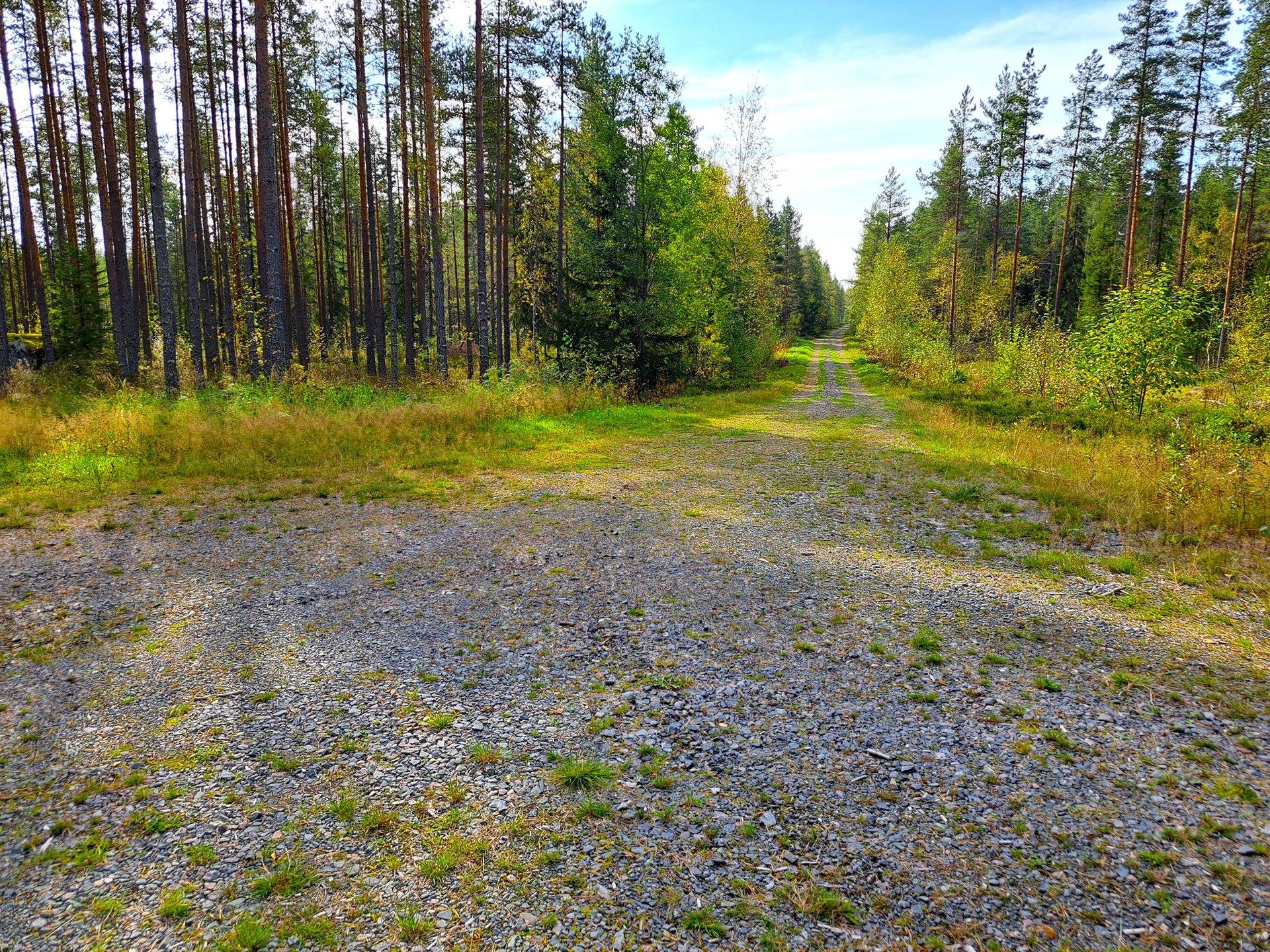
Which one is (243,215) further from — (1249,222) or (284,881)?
(1249,222)

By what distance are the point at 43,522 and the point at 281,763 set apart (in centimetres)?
615

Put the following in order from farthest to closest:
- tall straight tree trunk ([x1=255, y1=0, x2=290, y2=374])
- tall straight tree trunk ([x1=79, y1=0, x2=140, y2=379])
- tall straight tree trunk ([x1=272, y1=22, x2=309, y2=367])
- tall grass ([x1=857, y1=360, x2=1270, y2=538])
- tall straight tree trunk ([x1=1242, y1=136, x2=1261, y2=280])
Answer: tall straight tree trunk ([x1=1242, y1=136, x2=1261, y2=280]) < tall straight tree trunk ([x1=272, y1=22, x2=309, y2=367]) < tall straight tree trunk ([x1=79, y1=0, x2=140, y2=379]) < tall straight tree trunk ([x1=255, y1=0, x2=290, y2=374]) < tall grass ([x1=857, y1=360, x2=1270, y2=538])

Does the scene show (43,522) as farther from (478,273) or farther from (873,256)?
(873,256)

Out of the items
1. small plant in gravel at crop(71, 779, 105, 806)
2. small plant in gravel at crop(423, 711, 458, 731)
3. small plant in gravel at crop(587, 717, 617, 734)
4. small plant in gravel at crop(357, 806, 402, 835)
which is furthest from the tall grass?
small plant in gravel at crop(71, 779, 105, 806)

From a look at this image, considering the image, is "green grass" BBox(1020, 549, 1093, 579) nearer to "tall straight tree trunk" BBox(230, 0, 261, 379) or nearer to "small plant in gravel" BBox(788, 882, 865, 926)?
"small plant in gravel" BBox(788, 882, 865, 926)

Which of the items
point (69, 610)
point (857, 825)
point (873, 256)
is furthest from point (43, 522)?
point (873, 256)

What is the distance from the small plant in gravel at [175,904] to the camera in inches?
90.0

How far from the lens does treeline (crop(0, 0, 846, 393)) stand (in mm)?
16266

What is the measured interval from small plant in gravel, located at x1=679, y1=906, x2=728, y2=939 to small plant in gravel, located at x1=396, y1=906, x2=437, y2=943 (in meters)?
0.92

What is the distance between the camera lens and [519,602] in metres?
5.22

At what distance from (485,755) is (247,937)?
1.24 m

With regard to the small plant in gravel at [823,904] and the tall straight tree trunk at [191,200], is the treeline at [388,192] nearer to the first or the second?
the tall straight tree trunk at [191,200]

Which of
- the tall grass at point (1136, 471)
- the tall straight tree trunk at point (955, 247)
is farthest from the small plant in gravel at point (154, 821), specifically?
the tall straight tree trunk at point (955, 247)

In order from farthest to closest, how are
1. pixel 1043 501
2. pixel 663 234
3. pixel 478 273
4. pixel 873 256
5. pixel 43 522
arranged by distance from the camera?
pixel 873 256 → pixel 663 234 → pixel 478 273 → pixel 1043 501 → pixel 43 522
